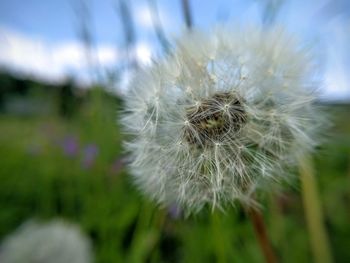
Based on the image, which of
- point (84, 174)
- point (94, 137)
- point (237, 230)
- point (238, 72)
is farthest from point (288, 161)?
point (84, 174)

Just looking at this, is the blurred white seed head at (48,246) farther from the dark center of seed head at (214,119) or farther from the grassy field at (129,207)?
the dark center of seed head at (214,119)

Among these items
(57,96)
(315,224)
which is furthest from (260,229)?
(57,96)

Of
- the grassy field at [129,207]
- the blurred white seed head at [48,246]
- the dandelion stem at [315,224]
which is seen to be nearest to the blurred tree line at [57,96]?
the grassy field at [129,207]

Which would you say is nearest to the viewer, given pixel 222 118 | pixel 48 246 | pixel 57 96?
pixel 222 118

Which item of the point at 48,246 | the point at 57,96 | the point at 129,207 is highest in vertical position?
the point at 57,96

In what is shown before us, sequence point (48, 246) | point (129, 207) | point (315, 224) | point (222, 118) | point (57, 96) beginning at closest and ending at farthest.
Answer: point (222, 118) → point (315, 224) → point (48, 246) → point (129, 207) → point (57, 96)

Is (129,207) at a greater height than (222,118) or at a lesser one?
lesser

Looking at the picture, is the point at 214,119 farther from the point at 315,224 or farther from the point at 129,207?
the point at 129,207
